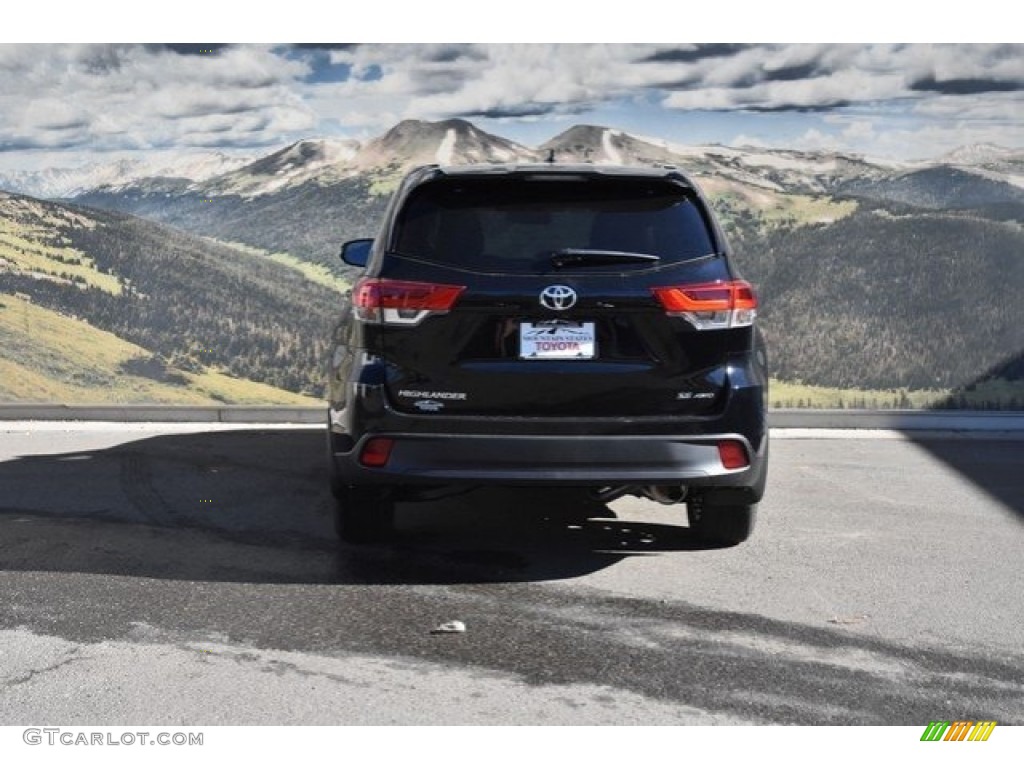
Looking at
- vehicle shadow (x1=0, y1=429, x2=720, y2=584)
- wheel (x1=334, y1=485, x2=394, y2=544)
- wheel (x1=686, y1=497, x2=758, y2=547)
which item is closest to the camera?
vehicle shadow (x1=0, y1=429, x2=720, y2=584)

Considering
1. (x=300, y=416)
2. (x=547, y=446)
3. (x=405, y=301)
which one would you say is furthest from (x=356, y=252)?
(x=300, y=416)

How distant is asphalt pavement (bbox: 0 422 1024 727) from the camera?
5043mm

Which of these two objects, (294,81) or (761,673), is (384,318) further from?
(294,81)

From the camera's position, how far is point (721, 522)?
7.44 metres

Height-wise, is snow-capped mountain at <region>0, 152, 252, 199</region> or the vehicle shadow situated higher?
snow-capped mountain at <region>0, 152, 252, 199</region>

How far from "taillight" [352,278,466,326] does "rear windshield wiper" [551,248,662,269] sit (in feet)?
1.40

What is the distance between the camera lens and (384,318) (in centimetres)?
657

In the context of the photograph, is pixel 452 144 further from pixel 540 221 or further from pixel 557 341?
pixel 557 341

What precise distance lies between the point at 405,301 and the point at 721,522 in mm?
1973

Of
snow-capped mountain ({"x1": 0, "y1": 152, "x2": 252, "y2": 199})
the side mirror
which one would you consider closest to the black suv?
the side mirror

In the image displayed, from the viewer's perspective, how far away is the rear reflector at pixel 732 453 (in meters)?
6.62

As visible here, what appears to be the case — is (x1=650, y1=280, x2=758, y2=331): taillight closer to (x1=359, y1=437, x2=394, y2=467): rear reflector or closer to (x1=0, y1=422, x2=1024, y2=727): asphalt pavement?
(x1=0, y1=422, x2=1024, y2=727): asphalt pavement

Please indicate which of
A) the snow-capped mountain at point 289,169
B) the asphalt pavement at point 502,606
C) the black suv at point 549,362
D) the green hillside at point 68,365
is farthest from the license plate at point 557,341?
the snow-capped mountain at point 289,169

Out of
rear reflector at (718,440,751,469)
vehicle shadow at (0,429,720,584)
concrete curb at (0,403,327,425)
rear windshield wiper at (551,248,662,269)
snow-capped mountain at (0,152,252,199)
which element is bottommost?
concrete curb at (0,403,327,425)
